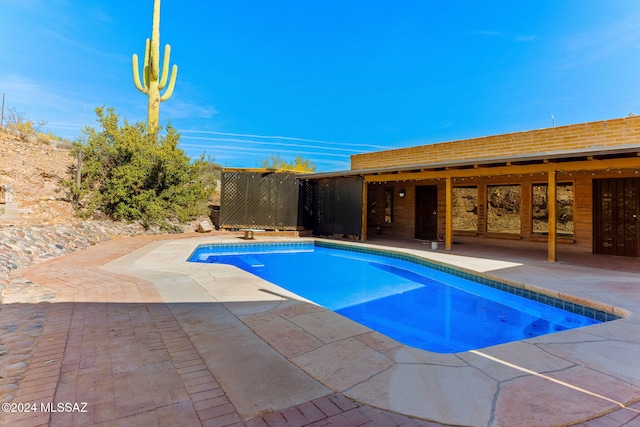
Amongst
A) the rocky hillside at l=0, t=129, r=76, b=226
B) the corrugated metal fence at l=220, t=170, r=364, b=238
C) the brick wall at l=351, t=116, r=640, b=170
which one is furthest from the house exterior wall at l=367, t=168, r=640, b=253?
the rocky hillside at l=0, t=129, r=76, b=226

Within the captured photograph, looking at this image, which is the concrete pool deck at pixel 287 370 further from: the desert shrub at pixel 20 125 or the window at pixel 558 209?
the desert shrub at pixel 20 125

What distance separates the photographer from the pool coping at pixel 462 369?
5.98 feet

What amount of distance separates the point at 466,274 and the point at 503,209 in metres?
4.94

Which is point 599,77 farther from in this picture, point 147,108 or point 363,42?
point 147,108

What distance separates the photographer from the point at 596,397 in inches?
76.2

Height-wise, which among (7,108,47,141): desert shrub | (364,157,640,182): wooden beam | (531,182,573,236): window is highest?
(7,108,47,141): desert shrub

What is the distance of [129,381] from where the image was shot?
6.67ft

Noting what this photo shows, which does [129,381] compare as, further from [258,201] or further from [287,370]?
[258,201]

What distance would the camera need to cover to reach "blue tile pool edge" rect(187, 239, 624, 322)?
161 inches

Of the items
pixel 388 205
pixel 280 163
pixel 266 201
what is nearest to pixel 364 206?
pixel 388 205

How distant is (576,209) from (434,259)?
15.1 feet

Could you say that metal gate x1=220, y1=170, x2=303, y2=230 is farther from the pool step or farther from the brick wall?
the brick wall

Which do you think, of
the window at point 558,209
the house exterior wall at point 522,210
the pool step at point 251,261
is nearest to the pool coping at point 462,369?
the pool step at point 251,261

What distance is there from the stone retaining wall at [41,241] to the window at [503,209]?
38.5 ft
